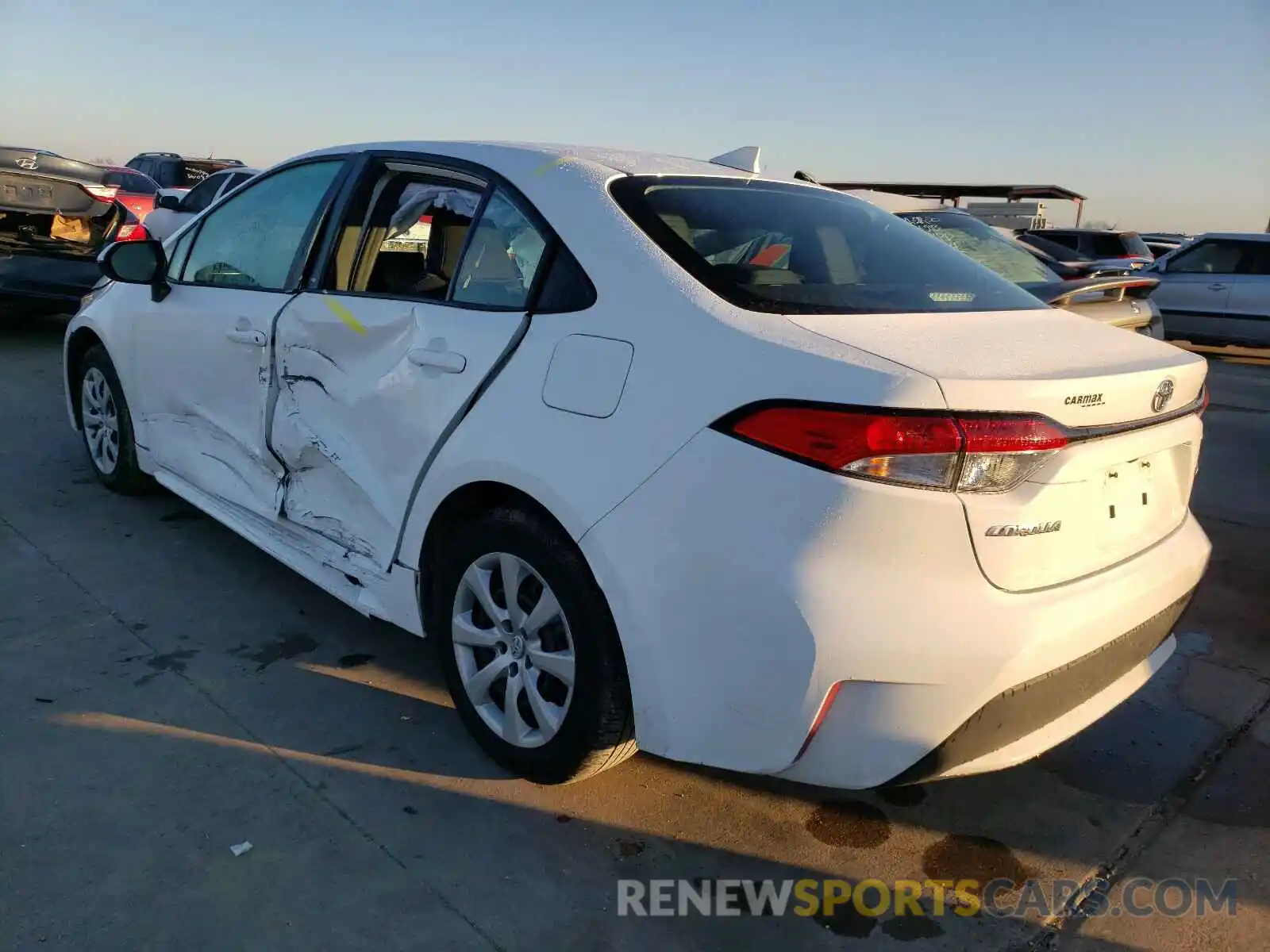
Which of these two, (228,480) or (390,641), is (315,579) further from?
(228,480)

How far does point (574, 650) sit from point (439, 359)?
0.86 m

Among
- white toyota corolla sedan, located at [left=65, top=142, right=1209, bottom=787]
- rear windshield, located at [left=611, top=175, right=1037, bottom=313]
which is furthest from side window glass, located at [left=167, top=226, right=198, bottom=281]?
rear windshield, located at [left=611, top=175, right=1037, bottom=313]

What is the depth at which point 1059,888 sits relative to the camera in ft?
7.55

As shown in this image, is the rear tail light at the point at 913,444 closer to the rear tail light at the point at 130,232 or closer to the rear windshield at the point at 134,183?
the rear tail light at the point at 130,232

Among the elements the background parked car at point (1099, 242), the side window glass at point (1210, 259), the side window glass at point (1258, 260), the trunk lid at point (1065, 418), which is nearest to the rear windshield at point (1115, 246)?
the background parked car at point (1099, 242)

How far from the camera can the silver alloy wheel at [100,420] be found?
4.41 meters

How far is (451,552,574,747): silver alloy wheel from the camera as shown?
2.37 meters

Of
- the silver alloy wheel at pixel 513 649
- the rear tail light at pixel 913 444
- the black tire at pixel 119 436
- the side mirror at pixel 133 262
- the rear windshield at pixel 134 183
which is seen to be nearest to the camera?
the rear tail light at pixel 913 444

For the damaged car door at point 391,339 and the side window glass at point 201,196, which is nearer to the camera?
the damaged car door at point 391,339

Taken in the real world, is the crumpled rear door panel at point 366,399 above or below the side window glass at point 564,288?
below

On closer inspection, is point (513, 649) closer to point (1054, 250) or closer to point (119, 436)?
point (119, 436)

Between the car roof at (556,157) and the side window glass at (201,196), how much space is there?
32.2 feet

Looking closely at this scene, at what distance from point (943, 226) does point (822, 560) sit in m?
5.55

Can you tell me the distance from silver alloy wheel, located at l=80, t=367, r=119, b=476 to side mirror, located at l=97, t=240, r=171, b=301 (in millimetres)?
717
